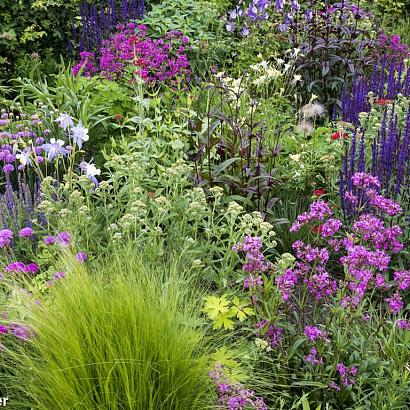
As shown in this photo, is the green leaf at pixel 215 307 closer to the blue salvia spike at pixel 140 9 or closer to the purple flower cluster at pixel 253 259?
the purple flower cluster at pixel 253 259

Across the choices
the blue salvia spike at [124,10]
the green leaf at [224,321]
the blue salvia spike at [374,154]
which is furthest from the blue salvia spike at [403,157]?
the blue salvia spike at [124,10]

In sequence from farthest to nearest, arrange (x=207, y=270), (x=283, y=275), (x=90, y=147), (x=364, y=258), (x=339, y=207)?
(x=90, y=147), (x=339, y=207), (x=207, y=270), (x=283, y=275), (x=364, y=258)

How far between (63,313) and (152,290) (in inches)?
14.3

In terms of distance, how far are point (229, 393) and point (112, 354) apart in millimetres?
523

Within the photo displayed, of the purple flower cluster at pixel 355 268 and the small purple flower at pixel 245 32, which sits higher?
the small purple flower at pixel 245 32

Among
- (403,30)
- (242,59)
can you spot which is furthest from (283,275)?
(403,30)

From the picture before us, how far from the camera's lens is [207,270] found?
3221mm

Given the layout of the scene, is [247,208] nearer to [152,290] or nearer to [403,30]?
[152,290]

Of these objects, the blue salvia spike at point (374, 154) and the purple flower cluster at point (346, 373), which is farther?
the blue salvia spike at point (374, 154)

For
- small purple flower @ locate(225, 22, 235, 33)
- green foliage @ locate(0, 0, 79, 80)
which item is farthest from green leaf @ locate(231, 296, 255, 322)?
green foliage @ locate(0, 0, 79, 80)

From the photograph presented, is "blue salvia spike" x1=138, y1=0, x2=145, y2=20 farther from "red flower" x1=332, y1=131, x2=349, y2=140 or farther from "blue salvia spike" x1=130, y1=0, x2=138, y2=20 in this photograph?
"red flower" x1=332, y1=131, x2=349, y2=140

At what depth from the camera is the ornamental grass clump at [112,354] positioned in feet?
7.49

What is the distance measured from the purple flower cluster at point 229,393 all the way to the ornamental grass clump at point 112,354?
5cm

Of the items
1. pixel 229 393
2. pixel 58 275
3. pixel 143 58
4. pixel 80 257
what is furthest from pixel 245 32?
pixel 229 393
